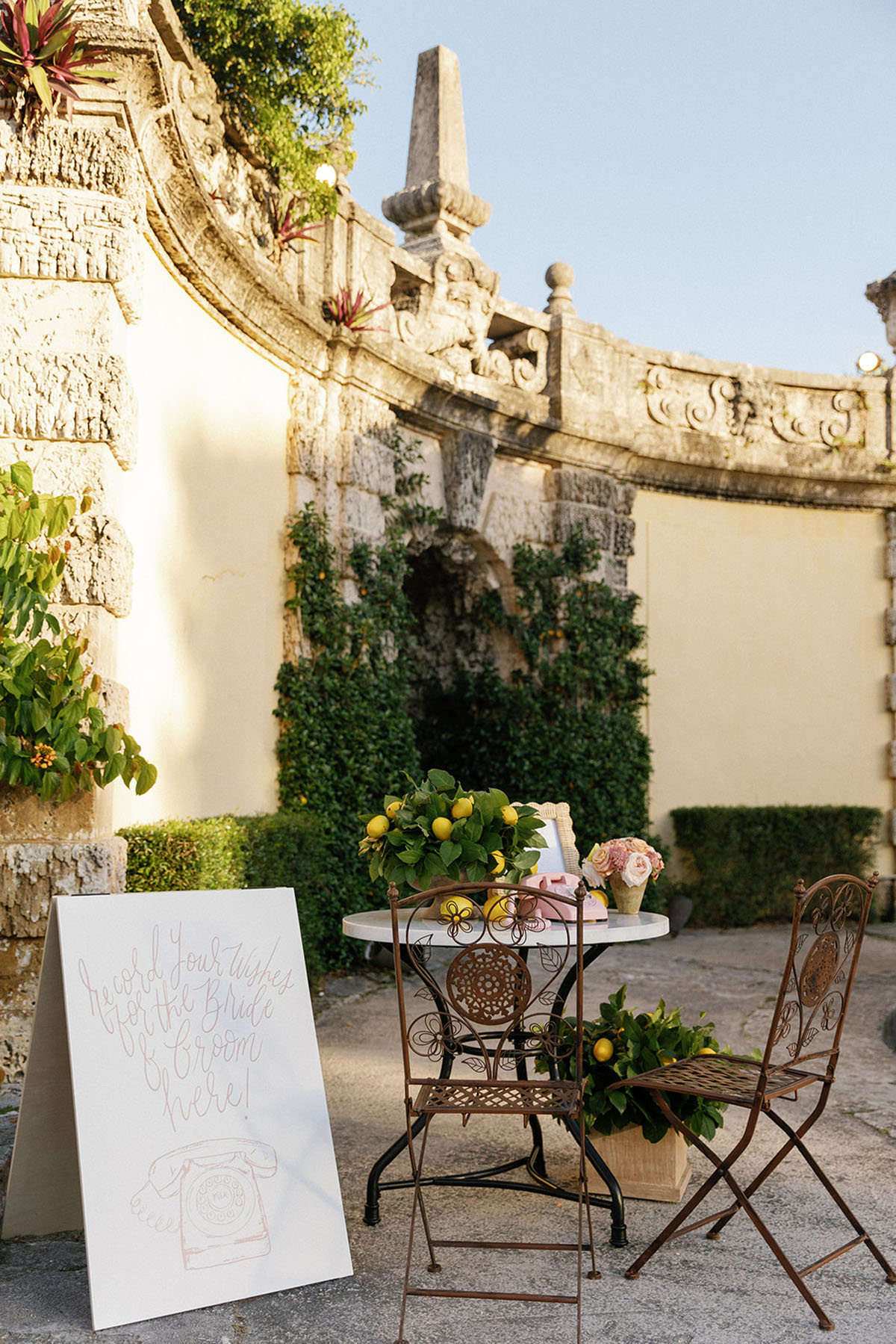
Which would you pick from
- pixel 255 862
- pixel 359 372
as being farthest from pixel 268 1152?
pixel 359 372

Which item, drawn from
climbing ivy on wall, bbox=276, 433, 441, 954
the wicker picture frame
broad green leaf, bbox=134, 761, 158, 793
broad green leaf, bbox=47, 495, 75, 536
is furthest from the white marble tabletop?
climbing ivy on wall, bbox=276, 433, 441, 954

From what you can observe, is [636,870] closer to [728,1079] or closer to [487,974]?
[728,1079]

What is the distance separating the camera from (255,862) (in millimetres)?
5172

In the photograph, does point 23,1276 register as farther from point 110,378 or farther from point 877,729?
point 877,729

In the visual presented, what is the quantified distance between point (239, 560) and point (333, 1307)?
378 cm

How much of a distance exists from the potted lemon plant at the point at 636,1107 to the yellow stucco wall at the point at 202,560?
2.14 meters

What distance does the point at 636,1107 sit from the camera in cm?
300

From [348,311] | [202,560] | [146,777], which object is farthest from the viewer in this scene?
[348,311]

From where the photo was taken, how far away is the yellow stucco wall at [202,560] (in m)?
4.67

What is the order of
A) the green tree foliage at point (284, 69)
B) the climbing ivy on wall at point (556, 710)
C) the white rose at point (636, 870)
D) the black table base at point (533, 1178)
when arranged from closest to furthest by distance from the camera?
the black table base at point (533, 1178) < the white rose at point (636, 870) < the green tree foliage at point (284, 69) < the climbing ivy on wall at point (556, 710)

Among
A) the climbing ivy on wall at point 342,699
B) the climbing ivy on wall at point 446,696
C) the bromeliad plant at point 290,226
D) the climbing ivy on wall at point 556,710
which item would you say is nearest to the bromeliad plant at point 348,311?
the bromeliad plant at point 290,226

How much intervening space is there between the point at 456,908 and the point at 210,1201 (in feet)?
2.62

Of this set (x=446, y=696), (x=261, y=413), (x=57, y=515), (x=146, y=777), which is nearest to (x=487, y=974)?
(x=146, y=777)

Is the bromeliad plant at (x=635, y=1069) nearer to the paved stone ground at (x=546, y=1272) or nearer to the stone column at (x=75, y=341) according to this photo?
the paved stone ground at (x=546, y=1272)
